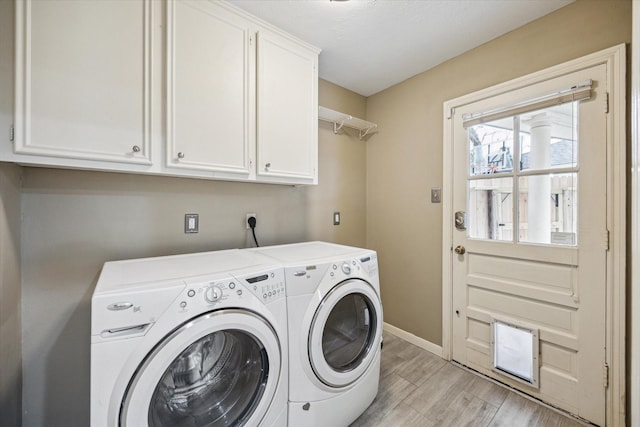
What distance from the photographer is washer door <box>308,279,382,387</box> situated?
1251 mm

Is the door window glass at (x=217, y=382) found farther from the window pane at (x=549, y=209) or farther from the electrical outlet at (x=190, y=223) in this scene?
the window pane at (x=549, y=209)

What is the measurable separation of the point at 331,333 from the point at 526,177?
5.17 ft

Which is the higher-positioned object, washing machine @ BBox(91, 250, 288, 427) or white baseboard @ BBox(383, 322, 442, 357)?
washing machine @ BBox(91, 250, 288, 427)

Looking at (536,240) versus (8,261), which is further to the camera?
(536,240)

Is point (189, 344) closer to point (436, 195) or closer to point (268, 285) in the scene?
point (268, 285)

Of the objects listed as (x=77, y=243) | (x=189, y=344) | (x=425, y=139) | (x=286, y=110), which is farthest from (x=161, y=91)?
(x=425, y=139)

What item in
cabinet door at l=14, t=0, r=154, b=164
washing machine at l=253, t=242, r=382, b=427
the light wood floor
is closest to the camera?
cabinet door at l=14, t=0, r=154, b=164

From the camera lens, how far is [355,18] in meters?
1.61

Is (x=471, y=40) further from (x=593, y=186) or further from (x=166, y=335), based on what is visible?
(x=166, y=335)

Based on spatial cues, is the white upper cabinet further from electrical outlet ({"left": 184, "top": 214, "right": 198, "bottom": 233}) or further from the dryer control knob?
the dryer control knob

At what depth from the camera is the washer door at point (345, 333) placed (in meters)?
1.25

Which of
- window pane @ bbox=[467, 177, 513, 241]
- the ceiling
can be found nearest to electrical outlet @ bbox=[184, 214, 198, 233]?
the ceiling

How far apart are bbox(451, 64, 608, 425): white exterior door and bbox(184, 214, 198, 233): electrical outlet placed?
6.20ft

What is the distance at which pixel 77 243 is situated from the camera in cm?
130
